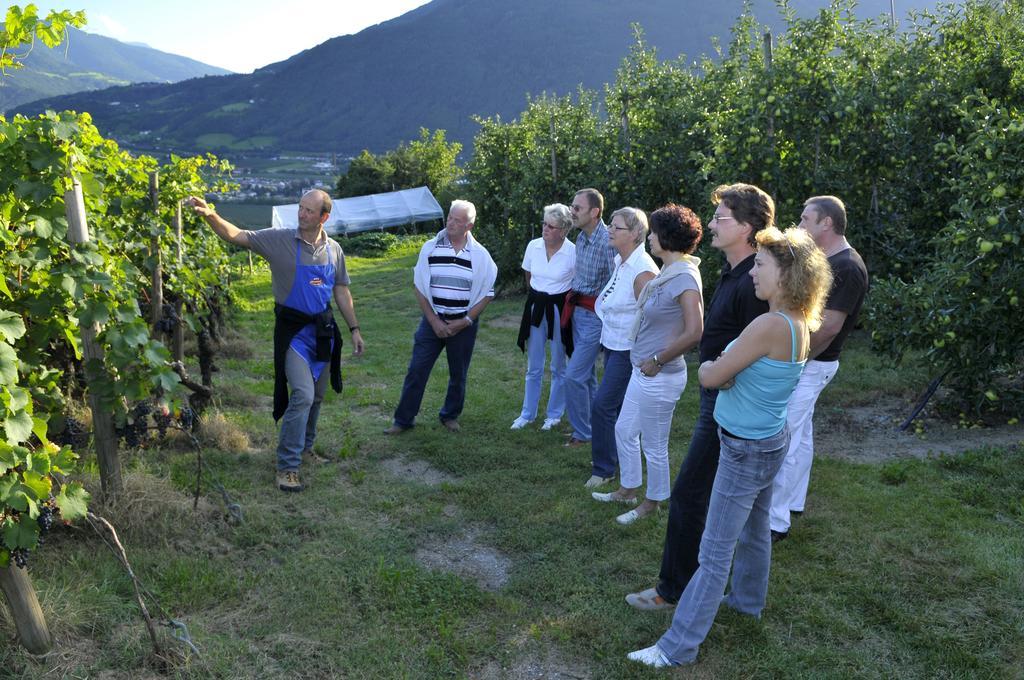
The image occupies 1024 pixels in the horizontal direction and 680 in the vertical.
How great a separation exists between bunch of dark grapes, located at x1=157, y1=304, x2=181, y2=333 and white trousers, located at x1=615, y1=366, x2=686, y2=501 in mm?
3455

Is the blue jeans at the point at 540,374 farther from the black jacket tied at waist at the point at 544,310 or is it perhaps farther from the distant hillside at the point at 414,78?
the distant hillside at the point at 414,78

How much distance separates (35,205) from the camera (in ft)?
10.3

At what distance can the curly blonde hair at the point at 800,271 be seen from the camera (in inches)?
109

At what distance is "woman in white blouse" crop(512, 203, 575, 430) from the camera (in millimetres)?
5977

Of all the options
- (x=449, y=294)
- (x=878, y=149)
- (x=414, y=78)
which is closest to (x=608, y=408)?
(x=449, y=294)

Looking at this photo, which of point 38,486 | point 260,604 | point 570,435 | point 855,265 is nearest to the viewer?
point 38,486

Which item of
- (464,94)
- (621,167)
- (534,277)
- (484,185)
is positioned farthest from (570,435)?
(464,94)

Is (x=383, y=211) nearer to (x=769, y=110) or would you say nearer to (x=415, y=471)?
(x=769, y=110)

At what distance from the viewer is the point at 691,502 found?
344cm

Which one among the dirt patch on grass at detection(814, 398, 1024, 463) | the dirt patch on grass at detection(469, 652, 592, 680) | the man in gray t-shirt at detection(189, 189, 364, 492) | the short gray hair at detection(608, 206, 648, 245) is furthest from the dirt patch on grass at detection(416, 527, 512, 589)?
the dirt patch on grass at detection(814, 398, 1024, 463)

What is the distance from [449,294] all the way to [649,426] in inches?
90.1

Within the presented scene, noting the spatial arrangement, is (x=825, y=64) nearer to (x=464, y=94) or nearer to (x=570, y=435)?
(x=570, y=435)

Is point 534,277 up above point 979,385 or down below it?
above

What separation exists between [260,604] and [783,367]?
258cm
